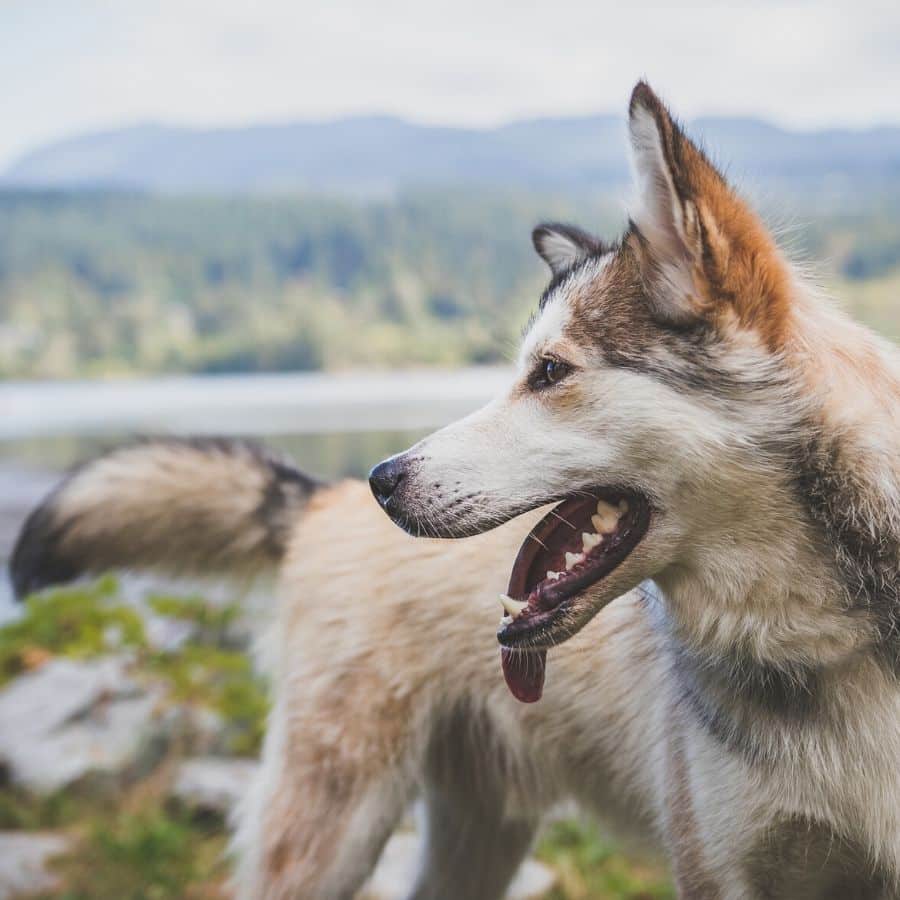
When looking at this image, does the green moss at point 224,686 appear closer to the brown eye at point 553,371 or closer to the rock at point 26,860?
the rock at point 26,860

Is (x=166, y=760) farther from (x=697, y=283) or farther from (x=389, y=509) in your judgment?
(x=697, y=283)

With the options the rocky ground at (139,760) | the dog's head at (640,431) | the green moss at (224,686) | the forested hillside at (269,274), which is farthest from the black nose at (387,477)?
the forested hillside at (269,274)

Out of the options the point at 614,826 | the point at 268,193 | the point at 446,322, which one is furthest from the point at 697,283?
the point at 268,193

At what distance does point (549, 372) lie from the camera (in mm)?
2350

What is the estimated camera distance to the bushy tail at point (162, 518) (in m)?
3.66

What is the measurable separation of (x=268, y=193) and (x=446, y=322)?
4684cm

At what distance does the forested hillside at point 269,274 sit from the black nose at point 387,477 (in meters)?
38.0

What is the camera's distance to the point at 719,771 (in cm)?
246

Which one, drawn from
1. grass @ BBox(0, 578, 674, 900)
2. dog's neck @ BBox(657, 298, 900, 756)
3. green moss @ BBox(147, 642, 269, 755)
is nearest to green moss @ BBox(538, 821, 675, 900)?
grass @ BBox(0, 578, 674, 900)

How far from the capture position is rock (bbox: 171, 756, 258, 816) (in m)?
5.10

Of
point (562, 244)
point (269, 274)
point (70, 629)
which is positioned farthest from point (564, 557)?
point (269, 274)

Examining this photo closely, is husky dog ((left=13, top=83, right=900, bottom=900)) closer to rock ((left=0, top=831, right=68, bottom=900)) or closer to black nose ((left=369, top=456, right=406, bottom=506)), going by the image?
black nose ((left=369, top=456, right=406, bottom=506))

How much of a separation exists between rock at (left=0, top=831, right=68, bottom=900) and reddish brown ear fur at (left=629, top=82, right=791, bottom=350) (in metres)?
3.73

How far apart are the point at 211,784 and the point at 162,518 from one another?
6.71ft
